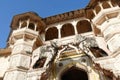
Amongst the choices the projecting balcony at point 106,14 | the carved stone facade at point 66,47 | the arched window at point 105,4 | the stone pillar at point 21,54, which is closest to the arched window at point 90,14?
the carved stone facade at point 66,47

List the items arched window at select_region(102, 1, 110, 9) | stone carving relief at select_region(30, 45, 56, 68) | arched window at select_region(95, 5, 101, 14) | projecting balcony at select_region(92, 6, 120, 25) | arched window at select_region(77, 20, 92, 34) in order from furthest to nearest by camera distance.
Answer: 1. arched window at select_region(77, 20, 92, 34)
2. arched window at select_region(95, 5, 101, 14)
3. arched window at select_region(102, 1, 110, 9)
4. projecting balcony at select_region(92, 6, 120, 25)
5. stone carving relief at select_region(30, 45, 56, 68)

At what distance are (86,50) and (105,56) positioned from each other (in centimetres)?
100

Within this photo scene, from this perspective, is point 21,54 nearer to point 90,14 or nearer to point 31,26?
point 31,26

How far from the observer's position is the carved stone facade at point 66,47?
34.4ft

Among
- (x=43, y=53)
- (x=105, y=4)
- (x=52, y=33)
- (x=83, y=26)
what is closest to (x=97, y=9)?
(x=105, y=4)

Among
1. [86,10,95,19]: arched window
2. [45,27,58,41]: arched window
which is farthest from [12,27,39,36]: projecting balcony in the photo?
[86,10,95,19]: arched window

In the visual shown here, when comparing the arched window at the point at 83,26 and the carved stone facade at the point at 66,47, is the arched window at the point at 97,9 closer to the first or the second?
the carved stone facade at the point at 66,47

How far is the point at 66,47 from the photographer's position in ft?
38.2

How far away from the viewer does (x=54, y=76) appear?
1062 centimetres

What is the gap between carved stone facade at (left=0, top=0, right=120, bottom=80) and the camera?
1048 cm

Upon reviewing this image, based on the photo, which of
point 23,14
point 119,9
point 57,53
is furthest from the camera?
point 23,14

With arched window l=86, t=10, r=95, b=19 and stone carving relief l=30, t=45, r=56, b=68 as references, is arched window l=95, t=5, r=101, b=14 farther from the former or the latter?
stone carving relief l=30, t=45, r=56, b=68

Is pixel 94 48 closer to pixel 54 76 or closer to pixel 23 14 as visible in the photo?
pixel 54 76

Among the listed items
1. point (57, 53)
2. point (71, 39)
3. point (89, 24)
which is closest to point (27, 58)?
point (57, 53)
